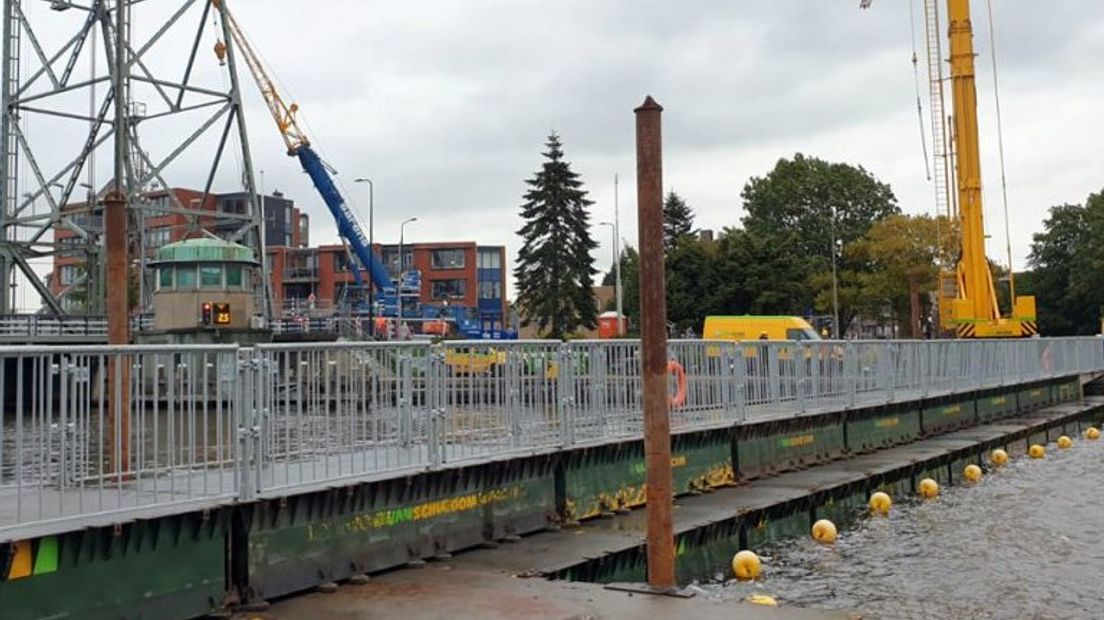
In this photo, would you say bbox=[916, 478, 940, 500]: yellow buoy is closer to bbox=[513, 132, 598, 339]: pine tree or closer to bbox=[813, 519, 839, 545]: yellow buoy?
bbox=[813, 519, 839, 545]: yellow buoy

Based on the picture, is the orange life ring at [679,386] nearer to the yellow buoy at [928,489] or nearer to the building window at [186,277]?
the yellow buoy at [928,489]

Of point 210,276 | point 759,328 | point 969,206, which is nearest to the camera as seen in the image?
point 969,206

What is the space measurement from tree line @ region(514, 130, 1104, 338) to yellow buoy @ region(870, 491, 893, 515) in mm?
42112

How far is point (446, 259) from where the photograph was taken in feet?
338

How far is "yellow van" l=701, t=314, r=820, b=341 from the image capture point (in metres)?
40.0

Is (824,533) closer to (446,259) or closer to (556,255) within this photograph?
(556,255)

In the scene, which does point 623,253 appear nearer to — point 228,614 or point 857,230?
point 857,230

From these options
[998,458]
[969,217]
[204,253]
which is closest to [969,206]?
[969,217]

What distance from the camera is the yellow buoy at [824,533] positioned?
1293 cm

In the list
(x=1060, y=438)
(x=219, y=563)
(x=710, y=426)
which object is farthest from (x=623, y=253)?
(x=219, y=563)

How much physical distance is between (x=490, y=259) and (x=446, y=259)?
20.0 feet

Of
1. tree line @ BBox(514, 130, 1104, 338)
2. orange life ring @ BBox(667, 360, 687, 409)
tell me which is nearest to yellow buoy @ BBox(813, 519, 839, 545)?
orange life ring @ BBox(667, 360, 687, 409)

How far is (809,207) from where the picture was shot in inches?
3302

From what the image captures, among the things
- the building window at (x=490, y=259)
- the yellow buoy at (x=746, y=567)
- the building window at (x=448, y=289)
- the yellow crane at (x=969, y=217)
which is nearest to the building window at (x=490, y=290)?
the building window at (x=490, y=259)
